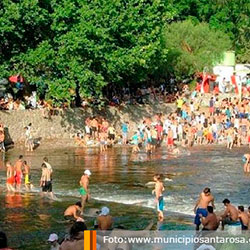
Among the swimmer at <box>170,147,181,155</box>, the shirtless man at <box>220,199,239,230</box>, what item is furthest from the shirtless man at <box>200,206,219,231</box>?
the swimmer at <box>170,147,181,155</box>

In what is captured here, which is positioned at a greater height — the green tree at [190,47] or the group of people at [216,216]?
the green tree at [190,47]

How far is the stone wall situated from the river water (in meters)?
2.04

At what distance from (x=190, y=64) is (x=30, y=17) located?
15247 millimetres

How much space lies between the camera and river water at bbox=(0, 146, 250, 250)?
26078 mm

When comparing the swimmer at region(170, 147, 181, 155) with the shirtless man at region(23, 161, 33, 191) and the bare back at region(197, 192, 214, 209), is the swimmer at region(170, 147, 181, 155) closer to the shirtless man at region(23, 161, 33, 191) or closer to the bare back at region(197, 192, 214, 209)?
the shirtless man at region(23, 161, 33, 191)

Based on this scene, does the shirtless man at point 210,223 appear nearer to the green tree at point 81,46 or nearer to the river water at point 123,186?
the river water at point 123,186

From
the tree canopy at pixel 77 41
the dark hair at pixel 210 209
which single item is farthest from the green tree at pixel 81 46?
the dark hair at pixel 210 209

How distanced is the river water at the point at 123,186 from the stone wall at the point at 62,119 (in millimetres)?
2039

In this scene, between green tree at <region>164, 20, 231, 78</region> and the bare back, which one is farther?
green tree at <region>164, 20, 231, 78</region>

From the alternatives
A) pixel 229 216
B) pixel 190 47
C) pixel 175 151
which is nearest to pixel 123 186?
pixel 229 216

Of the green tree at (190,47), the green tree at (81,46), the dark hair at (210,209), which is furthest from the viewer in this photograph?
the green tree at (190,47)

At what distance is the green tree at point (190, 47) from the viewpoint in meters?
56.8

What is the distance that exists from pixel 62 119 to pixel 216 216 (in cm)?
2489

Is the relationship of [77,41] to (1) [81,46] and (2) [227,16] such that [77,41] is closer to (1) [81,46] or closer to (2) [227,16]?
(1) [81,46]
